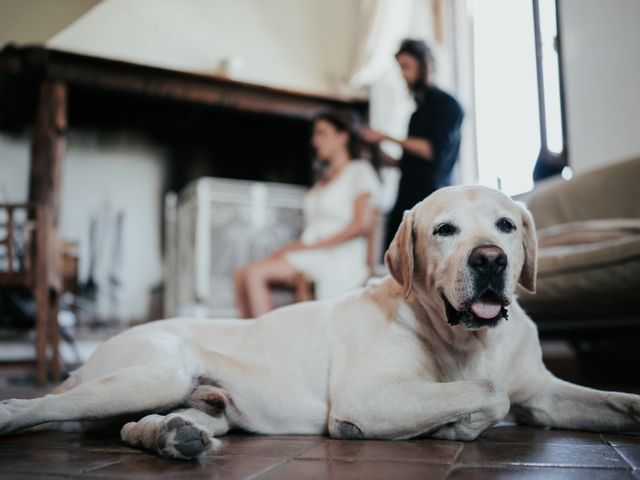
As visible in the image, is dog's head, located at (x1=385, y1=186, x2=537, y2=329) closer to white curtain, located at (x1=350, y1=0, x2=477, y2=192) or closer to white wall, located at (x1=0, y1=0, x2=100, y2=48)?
white wall, located at (x1=0, y1=0, x2=100, y2=48)

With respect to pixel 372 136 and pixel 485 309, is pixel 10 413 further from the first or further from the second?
pixel 372 136

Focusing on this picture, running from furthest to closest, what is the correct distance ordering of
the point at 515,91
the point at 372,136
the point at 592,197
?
the point at 515,91, the point at 372,136, the point at 592,197

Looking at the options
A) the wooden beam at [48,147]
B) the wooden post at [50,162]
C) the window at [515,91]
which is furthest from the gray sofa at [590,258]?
the wooden beam at [48,147]

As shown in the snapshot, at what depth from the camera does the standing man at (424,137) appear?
11.1 ft

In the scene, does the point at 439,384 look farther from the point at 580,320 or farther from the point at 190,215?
the point at 190,215

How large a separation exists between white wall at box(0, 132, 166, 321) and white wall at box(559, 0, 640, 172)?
5.65 meters

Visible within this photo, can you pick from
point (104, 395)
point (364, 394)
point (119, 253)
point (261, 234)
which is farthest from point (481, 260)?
point (119, 253)

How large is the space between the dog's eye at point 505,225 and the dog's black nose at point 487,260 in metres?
0.18

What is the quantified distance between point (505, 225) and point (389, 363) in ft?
1.67

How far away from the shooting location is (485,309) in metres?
1.61

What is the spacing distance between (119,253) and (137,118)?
181 centimetres

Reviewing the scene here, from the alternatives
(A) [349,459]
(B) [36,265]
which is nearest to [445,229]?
(A) [349,459]

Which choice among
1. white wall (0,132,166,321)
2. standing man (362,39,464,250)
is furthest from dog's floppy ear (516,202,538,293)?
white wall (0,132,166,321)

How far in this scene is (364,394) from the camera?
5.43ft
